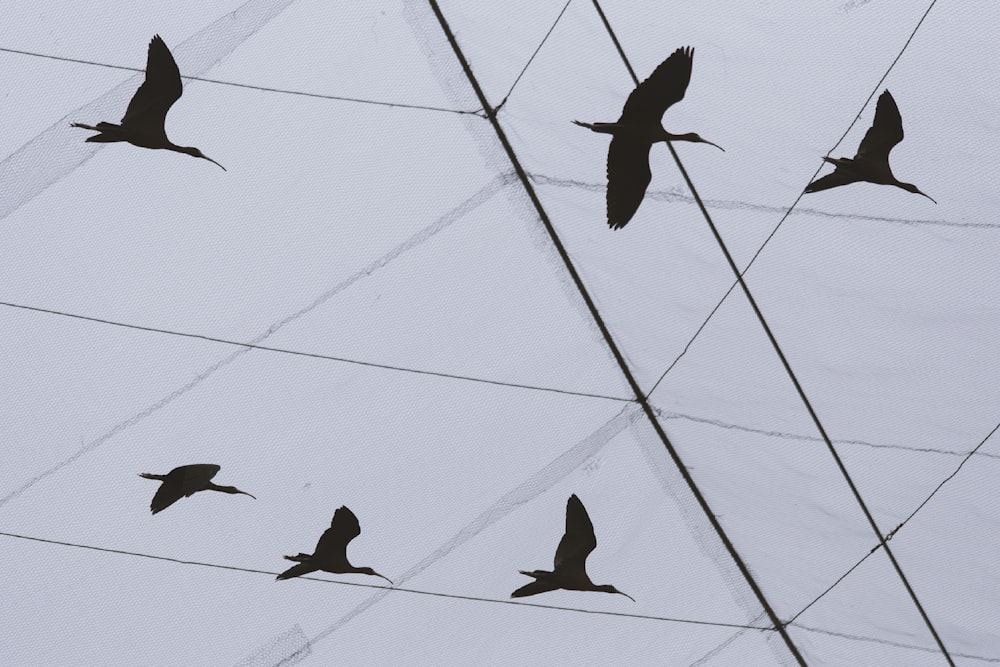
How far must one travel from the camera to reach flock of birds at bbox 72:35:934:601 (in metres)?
3.73

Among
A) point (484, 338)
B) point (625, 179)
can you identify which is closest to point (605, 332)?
point (484, 338)

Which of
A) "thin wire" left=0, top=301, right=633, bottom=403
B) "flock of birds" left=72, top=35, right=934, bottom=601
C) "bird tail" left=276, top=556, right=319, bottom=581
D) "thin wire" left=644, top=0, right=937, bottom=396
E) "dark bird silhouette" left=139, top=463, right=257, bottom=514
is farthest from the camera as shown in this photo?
"bird tail" left=276, top=556, right=319, bottom=581

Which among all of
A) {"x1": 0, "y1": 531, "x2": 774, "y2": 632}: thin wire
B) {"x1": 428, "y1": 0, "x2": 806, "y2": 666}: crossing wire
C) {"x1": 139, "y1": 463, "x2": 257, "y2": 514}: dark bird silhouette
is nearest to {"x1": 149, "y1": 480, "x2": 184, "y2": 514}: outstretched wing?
{"x1": 139, "y1": 463, "x2": 257, "y2": 514}: dark bird silhouette

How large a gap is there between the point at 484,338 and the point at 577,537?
2.19 feet

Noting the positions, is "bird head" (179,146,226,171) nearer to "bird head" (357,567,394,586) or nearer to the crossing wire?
the crossing wire

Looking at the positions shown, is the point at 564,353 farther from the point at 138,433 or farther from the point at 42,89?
the point at 42,89

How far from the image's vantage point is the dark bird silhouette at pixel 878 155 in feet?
12.1

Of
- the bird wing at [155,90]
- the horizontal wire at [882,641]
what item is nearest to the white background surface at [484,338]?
the horizontal wire at [882,641]

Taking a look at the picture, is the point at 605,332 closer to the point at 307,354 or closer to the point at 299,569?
Answer: the point at 307,354

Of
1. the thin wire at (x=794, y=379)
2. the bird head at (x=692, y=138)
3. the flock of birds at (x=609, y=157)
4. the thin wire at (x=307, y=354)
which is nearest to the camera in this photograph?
the flock of birds at (x=609, y=157)

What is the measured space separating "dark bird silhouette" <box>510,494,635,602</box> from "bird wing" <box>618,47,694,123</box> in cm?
122

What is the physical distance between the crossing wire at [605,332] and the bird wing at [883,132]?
38.4 inches

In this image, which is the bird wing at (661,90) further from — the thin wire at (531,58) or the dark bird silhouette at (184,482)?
the dark bird silhouette at (184,482)

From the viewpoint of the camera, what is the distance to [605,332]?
4.45 metres
